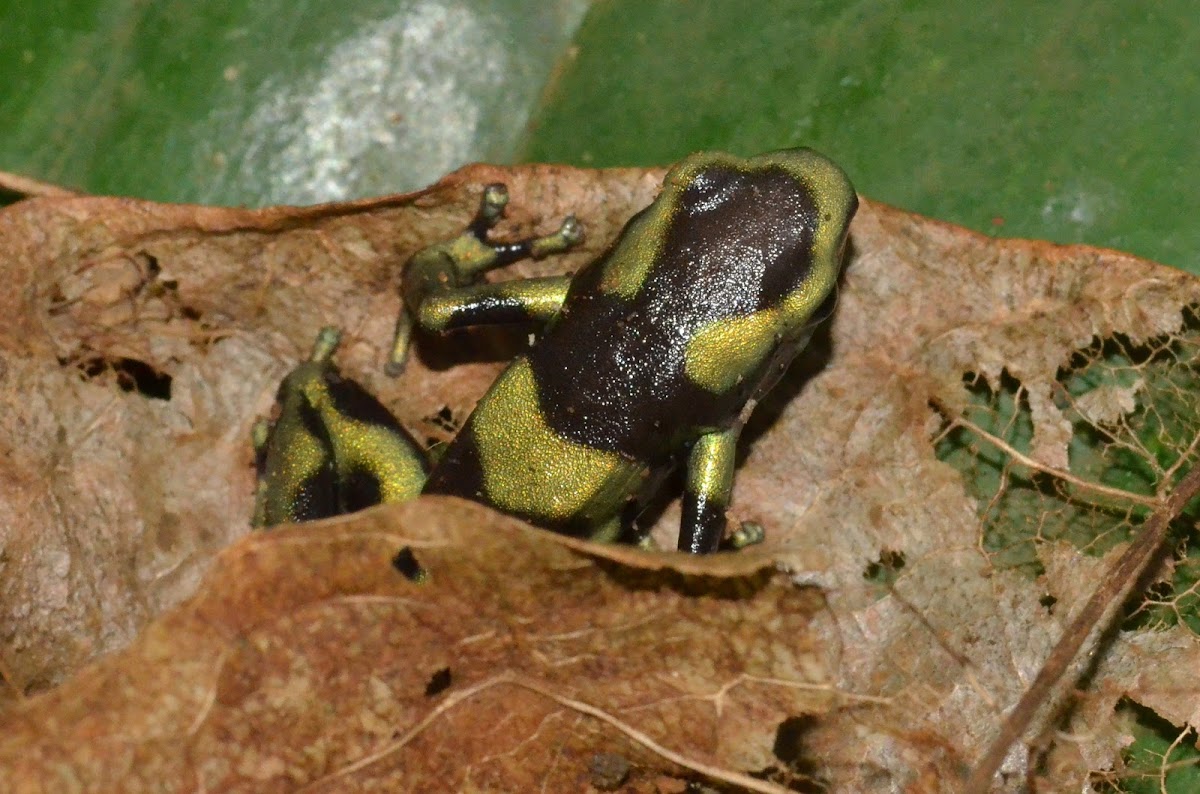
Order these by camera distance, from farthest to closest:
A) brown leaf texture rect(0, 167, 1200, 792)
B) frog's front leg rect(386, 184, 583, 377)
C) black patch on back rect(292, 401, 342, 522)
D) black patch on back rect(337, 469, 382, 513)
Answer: black patch on back rect(337, 469, 382, 513) → black patch on back rect(292, 401, 342, 522) → frog's front leg rect(386, 184, 583, 377) → brown leaf texture rect(0, 167, 1200, 792)

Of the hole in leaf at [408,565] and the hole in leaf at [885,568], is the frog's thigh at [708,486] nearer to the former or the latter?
the hole in leaf at [885,568]

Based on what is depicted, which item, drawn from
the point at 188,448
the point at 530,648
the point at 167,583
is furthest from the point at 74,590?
the point at 530,648

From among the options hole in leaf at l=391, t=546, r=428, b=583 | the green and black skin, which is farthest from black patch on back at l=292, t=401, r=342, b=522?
hole in leaf at l=391, t=546, r=428, b=583

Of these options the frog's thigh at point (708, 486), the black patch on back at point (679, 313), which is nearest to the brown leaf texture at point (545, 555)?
the frog's thigh at point (708, 486)

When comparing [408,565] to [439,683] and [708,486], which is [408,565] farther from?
[708,486]

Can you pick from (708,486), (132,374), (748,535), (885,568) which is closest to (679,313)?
(708,486)

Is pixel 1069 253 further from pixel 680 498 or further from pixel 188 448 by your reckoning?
pixel 188 448

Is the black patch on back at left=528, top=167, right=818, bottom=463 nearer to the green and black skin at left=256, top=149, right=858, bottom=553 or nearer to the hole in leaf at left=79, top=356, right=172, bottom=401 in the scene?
the green and black skin at left=256, top=149, right=858, bottom=553
